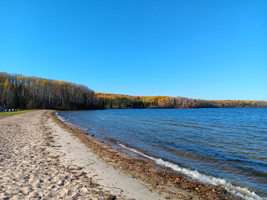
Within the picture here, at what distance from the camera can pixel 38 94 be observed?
93.8m

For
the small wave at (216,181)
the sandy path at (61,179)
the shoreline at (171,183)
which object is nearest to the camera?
the sandy path at (61,179)

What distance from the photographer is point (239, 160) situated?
37.4 ft

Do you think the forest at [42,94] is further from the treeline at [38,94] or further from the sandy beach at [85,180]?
the sandy beach at [85,180]

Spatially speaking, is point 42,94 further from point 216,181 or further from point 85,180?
point 216,181

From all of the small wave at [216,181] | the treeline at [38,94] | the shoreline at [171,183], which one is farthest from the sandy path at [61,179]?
the treeline at [38,94]

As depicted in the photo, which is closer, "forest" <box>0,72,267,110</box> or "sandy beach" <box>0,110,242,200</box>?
"sandy beach" <box>0,110,242,200</box>

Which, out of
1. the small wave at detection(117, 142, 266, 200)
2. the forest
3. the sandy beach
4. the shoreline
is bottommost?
the small wave at detection(117, 142, 266, 200)

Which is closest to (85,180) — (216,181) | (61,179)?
(61,179)

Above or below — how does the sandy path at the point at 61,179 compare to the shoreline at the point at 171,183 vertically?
above

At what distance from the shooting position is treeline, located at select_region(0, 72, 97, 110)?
7981 centimetres

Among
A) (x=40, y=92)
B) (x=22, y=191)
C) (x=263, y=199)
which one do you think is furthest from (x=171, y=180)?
(x=40, y=92)

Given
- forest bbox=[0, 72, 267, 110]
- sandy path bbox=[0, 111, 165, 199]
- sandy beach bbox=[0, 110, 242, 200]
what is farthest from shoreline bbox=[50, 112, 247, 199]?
forest bbox=[0, 72, 267, 110]

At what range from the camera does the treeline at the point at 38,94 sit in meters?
79.8

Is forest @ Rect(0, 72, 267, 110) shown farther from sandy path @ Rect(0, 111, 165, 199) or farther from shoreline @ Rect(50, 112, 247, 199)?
shoreline @ Rect(50, 112, 247, 199)
